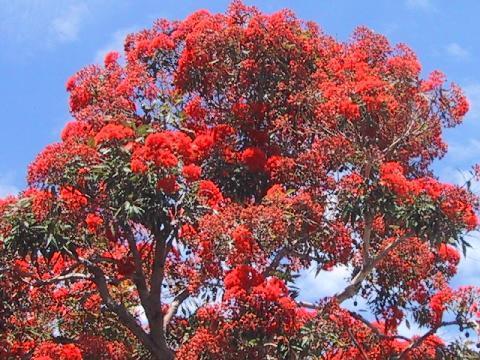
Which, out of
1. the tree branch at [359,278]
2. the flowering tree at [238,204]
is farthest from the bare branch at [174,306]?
the tree branch at [359,278]

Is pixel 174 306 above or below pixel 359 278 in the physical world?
above

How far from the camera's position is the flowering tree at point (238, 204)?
Result: 534 inches

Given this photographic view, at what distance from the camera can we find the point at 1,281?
14984 mm

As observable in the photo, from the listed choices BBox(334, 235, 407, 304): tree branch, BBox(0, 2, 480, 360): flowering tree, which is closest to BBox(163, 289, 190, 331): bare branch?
BBox(0, 2, 480, 360): flowering tree

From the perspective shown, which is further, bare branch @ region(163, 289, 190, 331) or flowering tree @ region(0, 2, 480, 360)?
bare branch @ region(163, 289, 190, 331)

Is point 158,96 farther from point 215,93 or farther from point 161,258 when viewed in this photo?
point 161,258

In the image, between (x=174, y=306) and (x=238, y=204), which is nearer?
(x=238, y=204)

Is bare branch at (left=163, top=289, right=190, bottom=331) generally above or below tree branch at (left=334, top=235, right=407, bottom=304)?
above

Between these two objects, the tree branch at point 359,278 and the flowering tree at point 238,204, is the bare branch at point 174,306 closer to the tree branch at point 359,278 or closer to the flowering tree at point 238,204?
the flowering tree at point 238,204

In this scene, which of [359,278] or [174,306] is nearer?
[359,278]

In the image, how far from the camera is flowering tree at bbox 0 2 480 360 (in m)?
13.6

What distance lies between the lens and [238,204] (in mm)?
14625

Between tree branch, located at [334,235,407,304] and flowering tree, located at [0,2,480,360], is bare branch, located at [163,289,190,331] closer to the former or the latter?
flowering tree, located at [0,2,480,360]

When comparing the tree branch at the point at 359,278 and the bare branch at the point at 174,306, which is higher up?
the bare branch at the point at 174,306
